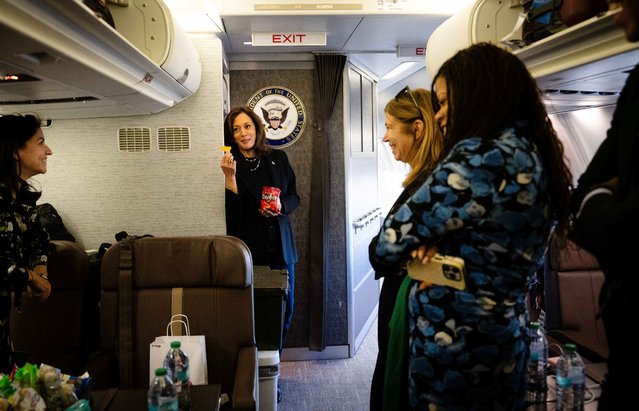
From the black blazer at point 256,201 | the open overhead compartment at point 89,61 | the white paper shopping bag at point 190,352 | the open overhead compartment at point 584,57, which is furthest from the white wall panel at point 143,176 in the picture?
the open overhead compartment at point 584,57

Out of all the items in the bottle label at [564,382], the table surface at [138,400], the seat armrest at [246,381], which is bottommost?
the seat armrest at [246,381]

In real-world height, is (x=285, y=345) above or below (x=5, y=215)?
below

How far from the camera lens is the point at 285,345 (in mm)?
4574

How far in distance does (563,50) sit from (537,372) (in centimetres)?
128

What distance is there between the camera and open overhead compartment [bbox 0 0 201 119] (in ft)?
5.07

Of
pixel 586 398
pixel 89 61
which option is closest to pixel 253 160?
pixel 89 61

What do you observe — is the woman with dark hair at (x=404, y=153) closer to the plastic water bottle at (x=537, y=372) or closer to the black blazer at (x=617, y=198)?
the plastic water bottle at (x=537, y=372)

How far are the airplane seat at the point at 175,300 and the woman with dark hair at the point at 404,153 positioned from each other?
2.04ft

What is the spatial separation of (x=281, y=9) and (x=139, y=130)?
4.04ft

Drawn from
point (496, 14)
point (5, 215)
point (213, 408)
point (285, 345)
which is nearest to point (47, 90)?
point (5, 215)

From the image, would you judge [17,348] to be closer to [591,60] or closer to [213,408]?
[213,408]

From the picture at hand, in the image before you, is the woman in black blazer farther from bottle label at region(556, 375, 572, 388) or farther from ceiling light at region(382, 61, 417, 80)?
ceiling light at region(382, 61, 417, 80)

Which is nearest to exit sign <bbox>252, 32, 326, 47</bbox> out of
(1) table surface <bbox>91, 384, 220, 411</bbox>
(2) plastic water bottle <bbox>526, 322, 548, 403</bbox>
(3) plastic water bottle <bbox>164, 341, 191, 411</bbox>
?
(3) plastic water bottle <bbox>164, 341, 191, 411</bbox>

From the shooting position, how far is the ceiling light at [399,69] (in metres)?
5.20
